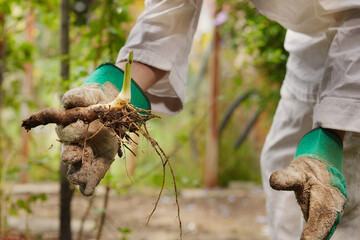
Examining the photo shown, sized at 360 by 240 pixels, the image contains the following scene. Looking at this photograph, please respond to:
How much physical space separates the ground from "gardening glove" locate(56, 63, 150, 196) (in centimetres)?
171

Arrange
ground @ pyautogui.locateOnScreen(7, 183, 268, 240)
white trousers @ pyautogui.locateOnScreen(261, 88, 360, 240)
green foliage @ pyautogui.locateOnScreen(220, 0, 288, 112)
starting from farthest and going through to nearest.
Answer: green foliage @ pyautogui.locateOnScreen(220, 0, 288, 112), ground @ pyautogui.locateOnScreen(7, 183, 268, 240), white trousers @ pyautogui.locateOnScreen(261, 88, 360, 240)

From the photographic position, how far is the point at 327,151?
958 millimetres

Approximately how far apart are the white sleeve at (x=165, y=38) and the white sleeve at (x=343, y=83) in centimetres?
41

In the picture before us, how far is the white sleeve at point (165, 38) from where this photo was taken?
3.92 feet

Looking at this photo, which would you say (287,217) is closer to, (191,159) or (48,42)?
(191,159)

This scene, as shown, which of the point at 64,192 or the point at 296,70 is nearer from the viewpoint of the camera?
the point at 296,70

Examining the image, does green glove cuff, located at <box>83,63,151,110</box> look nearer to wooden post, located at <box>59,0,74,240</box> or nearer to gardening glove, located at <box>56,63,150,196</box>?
gardening glove, located at <box>56,63,150,196</box>

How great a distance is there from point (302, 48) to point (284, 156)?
395mm

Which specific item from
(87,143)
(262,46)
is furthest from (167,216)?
(87,143)

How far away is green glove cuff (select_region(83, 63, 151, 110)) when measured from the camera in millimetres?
1062

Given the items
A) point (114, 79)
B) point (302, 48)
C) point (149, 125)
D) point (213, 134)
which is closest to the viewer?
point (114, 79)

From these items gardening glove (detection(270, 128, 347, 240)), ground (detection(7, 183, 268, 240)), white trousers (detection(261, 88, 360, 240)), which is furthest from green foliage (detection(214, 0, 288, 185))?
gardening glove (detection(270, 128, 347, 240))

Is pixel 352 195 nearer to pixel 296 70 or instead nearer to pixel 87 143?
pixel 296 70

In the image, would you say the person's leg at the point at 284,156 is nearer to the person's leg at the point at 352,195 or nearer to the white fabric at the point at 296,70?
the white fabric at the point at 296,70
